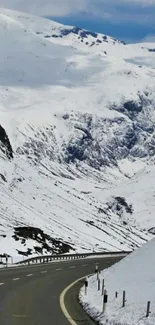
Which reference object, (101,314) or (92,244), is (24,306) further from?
(92,244)

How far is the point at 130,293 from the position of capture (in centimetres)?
2809

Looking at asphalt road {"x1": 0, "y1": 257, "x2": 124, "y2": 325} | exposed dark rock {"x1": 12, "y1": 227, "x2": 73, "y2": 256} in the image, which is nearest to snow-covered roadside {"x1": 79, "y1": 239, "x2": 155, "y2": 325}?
asphalt road {"x1": 0, "y1": 257, "x2": 124, "y2": 325}

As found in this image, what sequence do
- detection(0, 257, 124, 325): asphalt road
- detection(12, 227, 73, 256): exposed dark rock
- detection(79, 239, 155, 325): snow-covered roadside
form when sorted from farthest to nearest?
detection(12, 227, 73, 256): exposed dark rock
detection(0, 257, 124, 325): asphalt road
detection(79, 239, 155, 325): snow-covered roadside

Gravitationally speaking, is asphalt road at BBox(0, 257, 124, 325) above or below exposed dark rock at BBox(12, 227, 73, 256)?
below

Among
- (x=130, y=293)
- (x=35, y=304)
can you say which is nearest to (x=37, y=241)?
(x=35, y=304)

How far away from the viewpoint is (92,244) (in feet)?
596

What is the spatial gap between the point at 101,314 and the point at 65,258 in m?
71.3

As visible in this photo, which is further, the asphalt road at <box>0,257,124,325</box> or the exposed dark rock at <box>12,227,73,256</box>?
the exposed dark rock at <box>12,227,73,256</box>

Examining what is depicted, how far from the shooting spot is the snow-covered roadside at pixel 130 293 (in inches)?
868

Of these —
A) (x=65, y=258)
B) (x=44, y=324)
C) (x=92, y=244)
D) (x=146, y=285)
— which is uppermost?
(x=92, y=244)

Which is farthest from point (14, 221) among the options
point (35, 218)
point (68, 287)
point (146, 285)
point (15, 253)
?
point (146, 285)

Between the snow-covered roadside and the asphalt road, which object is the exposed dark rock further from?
the snow-covered roadside

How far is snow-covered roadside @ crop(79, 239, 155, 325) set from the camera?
22.0 m

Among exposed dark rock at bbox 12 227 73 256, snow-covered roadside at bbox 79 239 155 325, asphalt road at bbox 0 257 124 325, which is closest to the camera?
snow-covered roadside at bbox 79 239 155 325
